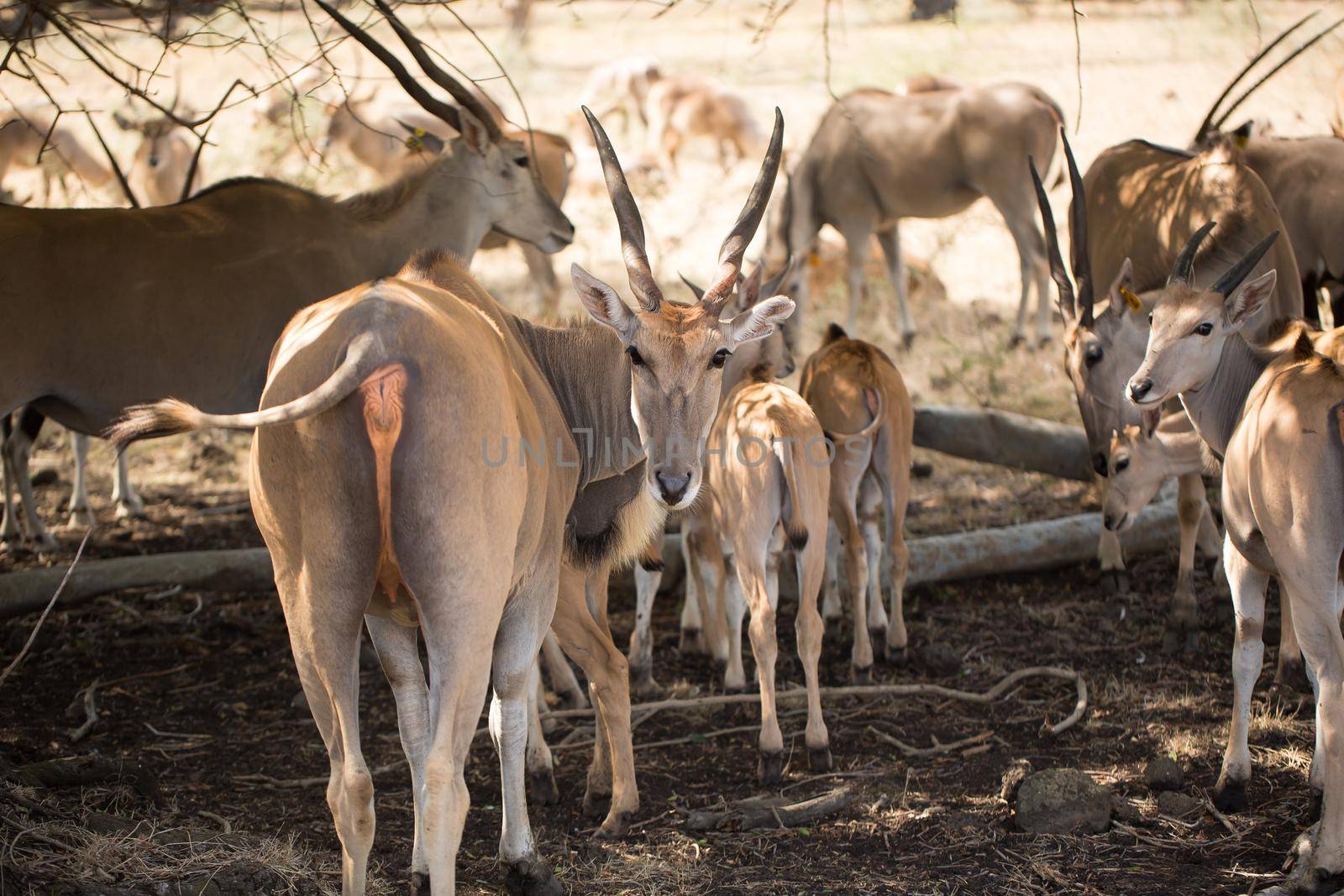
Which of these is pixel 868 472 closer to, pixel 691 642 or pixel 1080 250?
pixel 691 642

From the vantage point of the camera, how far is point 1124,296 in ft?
19.7

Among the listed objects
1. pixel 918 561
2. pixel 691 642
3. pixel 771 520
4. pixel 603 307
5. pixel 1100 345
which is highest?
pixel 603 307

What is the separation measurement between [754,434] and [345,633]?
7.55 feet

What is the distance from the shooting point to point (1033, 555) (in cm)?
658

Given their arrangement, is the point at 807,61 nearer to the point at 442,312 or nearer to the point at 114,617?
the point at 114,617

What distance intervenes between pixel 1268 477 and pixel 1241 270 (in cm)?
102

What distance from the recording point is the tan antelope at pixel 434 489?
3.01m

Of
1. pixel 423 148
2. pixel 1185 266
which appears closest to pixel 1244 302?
pixel 1185 266

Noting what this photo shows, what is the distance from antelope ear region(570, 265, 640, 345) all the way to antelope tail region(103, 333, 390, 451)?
113 cm

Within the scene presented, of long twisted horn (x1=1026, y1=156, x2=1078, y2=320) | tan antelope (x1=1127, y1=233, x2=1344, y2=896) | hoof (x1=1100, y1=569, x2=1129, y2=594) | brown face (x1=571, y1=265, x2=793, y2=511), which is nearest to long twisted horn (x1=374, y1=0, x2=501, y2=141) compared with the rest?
brown face (x1=571, y1=265, x2=793, y2=511)

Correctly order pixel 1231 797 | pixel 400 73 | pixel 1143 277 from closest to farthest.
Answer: pixel 1231 797 < pixel 400 73 < pixel 1143 277

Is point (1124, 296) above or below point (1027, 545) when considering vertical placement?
above

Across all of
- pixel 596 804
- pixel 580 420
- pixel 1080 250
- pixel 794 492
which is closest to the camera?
Answer: pixel 580 420

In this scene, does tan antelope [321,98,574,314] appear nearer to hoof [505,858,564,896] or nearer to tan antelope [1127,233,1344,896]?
tan antelope [1127,233,1344,896]
